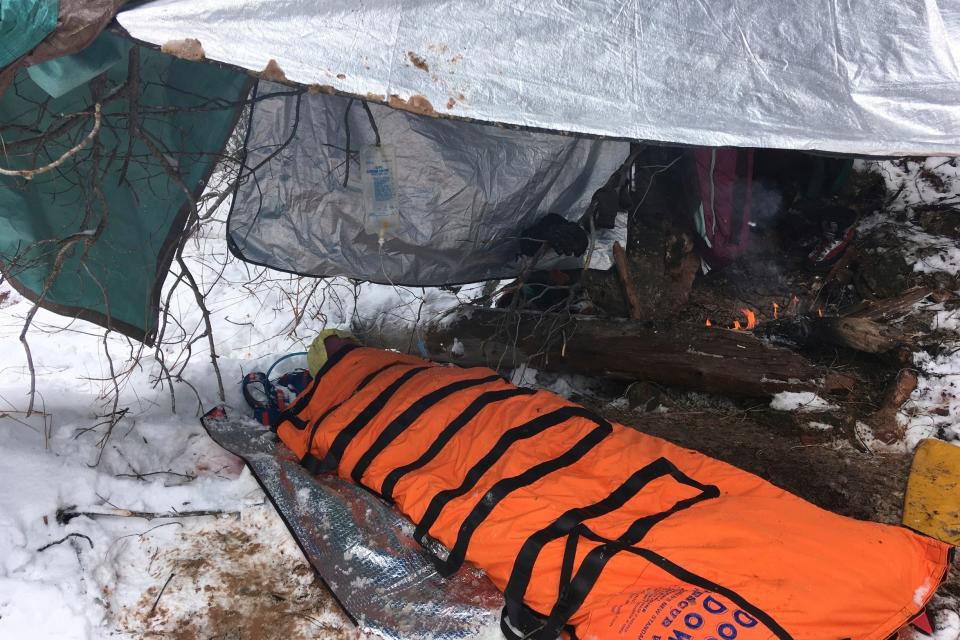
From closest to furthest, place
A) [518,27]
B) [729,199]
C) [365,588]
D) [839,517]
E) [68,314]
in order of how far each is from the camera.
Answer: [518,27], [839,517], [365,588], [68,314], [729,199]

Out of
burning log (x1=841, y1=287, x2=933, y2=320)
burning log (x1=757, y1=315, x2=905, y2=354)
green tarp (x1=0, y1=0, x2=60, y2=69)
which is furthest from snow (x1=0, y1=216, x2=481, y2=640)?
burning log (x1=841, y1=287, x2=933, y2=320)

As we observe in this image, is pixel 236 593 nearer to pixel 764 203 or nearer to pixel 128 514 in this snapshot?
pixel 128 514

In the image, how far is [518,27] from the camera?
5.42ft

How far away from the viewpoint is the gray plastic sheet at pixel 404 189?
3.00 meters

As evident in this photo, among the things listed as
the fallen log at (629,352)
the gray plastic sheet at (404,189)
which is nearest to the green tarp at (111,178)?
the gray plastic sheet at (404,189)

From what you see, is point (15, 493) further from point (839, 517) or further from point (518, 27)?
point (839, 517)

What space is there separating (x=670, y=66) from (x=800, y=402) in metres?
1.94

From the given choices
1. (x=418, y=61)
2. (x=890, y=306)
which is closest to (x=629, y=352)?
(x=890, y=306)

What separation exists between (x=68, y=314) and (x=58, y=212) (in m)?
0.47

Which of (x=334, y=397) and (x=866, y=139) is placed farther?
(x=334, y=397)

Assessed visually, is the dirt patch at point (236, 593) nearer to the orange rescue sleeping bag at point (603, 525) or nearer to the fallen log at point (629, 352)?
the orange rescue sleeping bag at point (603, 525)

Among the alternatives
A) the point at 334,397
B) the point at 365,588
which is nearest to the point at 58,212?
the point at 334,397

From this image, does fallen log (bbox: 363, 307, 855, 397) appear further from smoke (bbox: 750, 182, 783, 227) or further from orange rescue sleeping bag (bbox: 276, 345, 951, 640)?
smoke (bbox: 750, 182, 783, 227)

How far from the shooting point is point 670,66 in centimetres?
170
